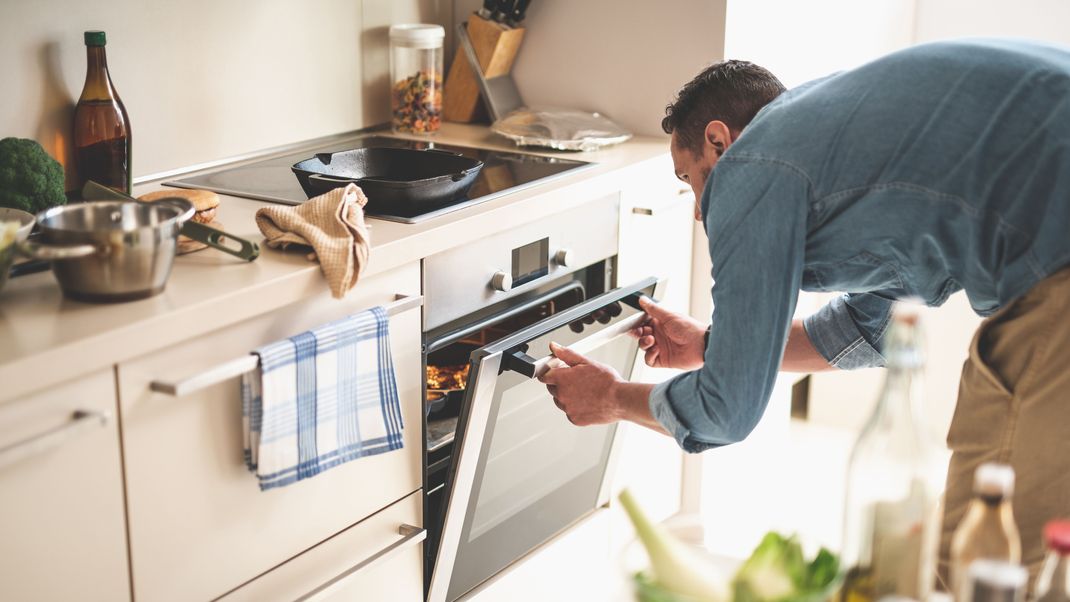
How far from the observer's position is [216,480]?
1.39 meters

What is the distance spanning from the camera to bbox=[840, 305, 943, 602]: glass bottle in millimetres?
778

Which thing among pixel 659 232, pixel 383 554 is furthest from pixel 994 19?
Answer: pixel 383 554

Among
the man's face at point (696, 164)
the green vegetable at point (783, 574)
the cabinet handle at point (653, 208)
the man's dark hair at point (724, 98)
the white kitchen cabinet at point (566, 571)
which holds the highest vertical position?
the man's dark hair at point (724, 98)

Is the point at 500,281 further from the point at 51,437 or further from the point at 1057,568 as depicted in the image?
the point at 1057,568

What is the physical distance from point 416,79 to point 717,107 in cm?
96

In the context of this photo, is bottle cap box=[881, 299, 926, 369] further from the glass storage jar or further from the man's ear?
the glass storage jar

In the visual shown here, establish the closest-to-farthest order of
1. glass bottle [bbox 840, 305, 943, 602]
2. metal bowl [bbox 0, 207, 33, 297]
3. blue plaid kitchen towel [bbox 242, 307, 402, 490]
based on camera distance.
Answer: glass bottle [bbox 840, 305, 943, 602] → metal bowl [bbox 0, 207, 33, 297] → blue plaid kitchen towel [bbox 242, 307, 402, 490]

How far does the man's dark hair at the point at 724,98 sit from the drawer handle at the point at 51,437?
33.5 inches

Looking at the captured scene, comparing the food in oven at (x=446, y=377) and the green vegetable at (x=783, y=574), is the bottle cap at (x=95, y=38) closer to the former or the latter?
the food in oven at (x=446, y=377)

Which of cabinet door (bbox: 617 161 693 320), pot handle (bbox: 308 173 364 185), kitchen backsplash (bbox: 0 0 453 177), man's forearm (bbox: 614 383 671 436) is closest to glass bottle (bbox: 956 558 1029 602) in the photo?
man's forearm (bbox: 614 383 671 436)

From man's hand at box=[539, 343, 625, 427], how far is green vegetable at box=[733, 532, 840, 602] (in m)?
0.77

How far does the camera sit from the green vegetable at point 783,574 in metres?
0.75

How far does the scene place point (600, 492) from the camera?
2.27 m

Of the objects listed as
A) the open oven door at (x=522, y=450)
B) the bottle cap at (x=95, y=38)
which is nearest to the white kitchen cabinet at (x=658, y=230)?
the open oven door at (x=522, y=450)
